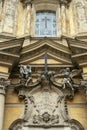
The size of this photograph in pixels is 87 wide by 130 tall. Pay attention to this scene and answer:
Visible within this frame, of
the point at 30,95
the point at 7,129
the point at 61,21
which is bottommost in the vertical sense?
the point at 7,129

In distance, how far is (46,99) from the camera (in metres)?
11.0

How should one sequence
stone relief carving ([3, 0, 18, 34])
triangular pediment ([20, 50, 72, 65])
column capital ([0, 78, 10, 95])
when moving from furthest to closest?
1. stone relief carving ([3, 0, 18, 34])
2. triangular pediment ([20, 50, 72, 65])
3. column capital ([0, 78, 10, 95])

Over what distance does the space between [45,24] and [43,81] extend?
3940 millimetres

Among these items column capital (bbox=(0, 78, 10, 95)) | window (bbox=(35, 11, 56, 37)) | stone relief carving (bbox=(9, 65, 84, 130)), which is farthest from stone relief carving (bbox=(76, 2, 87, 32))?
column capital (bbox=(0, 78, 10, 95))

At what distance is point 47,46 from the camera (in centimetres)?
1227

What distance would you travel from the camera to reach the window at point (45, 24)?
1392cm

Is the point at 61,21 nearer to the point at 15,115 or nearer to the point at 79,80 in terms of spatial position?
the point at 79,80

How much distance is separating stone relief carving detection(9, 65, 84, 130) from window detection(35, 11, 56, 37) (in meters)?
2.87

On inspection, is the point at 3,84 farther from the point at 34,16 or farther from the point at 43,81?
the point at 34,16

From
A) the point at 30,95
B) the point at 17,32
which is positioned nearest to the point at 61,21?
Result: the point at 17,32

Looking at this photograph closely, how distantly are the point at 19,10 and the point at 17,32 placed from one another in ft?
4.80

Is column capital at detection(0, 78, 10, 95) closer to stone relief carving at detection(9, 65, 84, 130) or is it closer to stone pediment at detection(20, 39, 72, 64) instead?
stone relief carving at detection(9, 65, 84, 130)

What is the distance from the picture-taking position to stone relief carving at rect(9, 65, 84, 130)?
10555 millimetres

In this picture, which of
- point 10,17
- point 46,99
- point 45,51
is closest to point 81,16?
point 45,51
